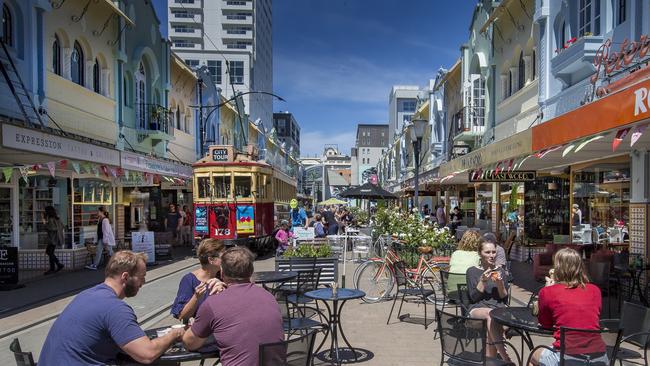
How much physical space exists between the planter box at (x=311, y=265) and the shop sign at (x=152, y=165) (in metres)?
6.99

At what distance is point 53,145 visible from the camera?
1025 centimetres

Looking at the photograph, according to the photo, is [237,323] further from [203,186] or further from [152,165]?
[203,186]

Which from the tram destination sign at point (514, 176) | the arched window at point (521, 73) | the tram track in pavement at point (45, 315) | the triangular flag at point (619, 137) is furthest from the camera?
the arched window at point (521, 73)

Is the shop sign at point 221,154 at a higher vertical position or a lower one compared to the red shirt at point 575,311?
higher

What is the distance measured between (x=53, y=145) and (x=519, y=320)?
934 cm

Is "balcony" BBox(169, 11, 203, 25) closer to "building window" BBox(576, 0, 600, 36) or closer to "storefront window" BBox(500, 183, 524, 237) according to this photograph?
"storefront window" BBox(500, 183, 524, 237)

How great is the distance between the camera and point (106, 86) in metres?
17.6

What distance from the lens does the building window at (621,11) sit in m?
11.0

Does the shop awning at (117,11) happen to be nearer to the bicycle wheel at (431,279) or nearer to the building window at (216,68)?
the bicycle wheel at (431,279)

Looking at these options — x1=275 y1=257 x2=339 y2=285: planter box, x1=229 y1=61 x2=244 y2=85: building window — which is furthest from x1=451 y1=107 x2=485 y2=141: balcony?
x1=229 y1=61 x2=244 y2=85: building window

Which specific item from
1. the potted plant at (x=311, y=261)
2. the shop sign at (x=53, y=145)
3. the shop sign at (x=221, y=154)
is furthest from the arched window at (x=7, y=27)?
the potted plant at (x=311, y=261)

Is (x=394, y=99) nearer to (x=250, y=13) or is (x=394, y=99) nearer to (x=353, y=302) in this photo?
(x=250, y=13)

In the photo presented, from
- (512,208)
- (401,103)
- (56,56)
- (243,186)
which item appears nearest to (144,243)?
(243,186)

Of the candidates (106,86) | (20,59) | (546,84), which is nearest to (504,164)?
(546,84)
